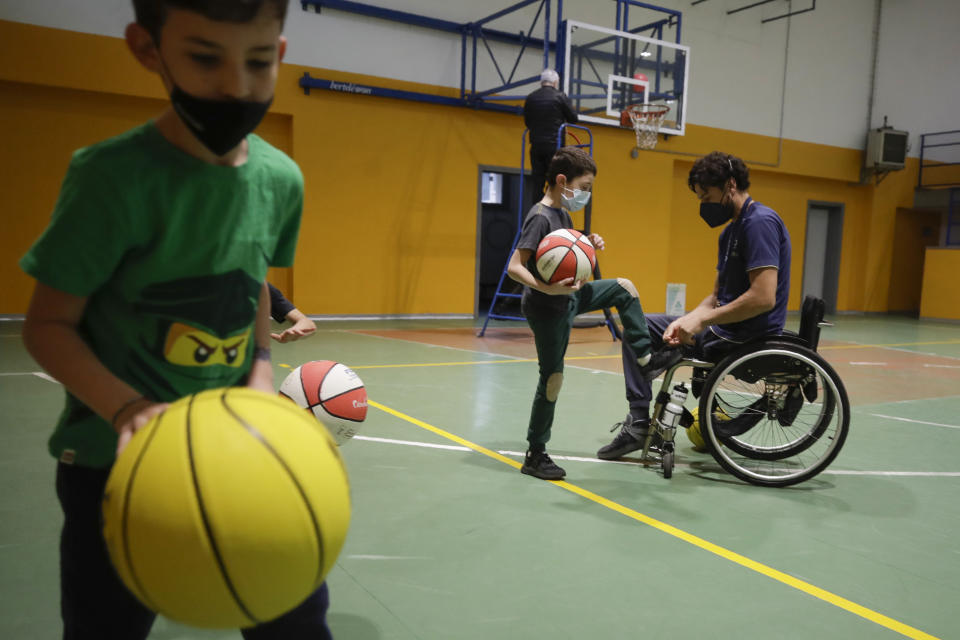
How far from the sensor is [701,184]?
3.82 m

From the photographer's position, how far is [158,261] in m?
1.09

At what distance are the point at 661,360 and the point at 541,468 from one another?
3.17 feet

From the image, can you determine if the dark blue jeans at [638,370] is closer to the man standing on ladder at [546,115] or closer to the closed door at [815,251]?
the man standing on ladder at [546,115]

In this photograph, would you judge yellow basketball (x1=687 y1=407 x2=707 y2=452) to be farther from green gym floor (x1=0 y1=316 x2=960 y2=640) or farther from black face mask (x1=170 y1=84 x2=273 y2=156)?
black face mask (x1=170 y1=84 x2=273 y2=156)

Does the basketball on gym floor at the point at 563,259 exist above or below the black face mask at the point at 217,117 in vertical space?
below

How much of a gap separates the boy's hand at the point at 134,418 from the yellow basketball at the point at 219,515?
28mm

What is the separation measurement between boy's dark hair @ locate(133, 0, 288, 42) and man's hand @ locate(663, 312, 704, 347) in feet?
9.86

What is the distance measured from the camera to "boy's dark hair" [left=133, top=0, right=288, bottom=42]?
3.10ft

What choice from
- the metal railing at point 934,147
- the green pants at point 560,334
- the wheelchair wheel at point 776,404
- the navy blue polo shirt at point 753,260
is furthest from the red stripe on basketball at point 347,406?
the metal railing at point 934,147

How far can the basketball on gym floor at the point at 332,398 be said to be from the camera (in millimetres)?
3197

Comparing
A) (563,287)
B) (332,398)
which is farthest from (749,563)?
(332,398)

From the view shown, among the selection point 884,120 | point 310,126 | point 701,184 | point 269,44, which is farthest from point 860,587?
point 884,120

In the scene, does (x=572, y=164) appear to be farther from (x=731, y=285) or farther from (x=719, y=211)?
(x=731, y=285)

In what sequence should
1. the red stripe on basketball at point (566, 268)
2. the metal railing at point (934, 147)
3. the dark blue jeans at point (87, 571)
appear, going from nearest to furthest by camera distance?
1. the dark blue jeans at point (87, 571)
2. the red stripe on basketball at point (566, 268)
3. the metal railing at point (934, 147)
